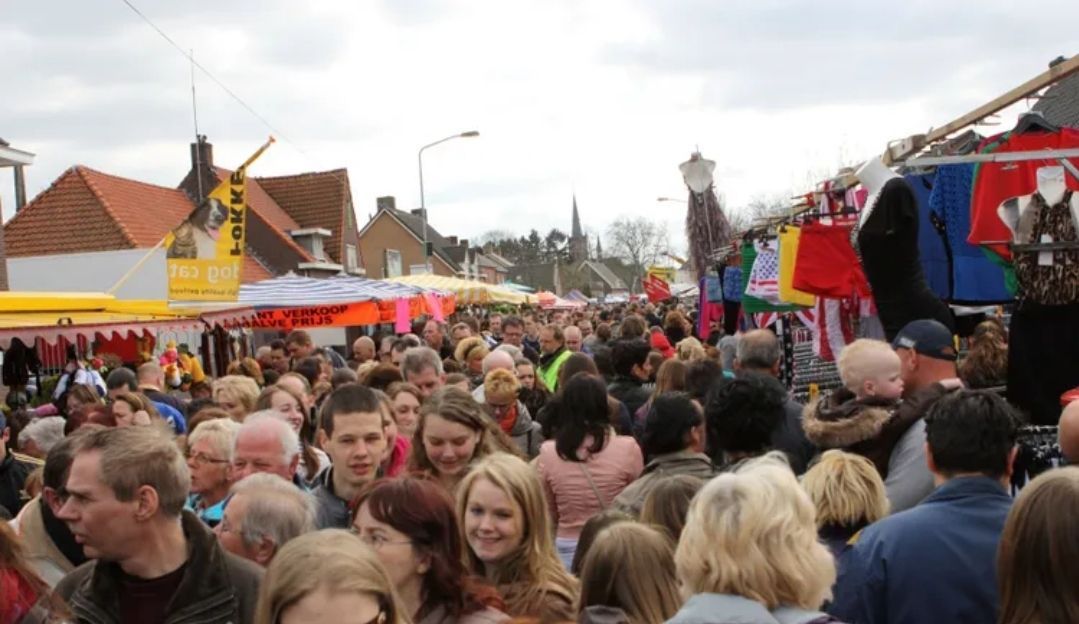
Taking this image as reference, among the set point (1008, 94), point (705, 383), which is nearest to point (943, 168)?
point (1008, 94)

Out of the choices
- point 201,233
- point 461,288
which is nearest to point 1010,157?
point 201,233

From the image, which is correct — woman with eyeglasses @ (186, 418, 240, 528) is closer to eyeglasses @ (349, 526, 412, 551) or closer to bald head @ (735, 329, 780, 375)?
eyeglasses @ (349, 526, 412, 551)

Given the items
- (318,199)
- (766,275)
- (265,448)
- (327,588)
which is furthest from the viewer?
(318,199)

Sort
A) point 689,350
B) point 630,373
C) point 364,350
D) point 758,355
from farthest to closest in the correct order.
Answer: point 364,350
point 689,350
point 630,373
point 758,355

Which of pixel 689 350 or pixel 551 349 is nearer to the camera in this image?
pixel 689 350

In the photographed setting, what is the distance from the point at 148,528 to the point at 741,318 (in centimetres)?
950

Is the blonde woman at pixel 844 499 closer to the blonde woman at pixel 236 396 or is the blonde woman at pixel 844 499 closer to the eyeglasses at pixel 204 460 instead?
the eyeglasses at pixel 204 460

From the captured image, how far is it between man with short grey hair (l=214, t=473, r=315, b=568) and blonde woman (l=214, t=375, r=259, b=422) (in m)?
4.22

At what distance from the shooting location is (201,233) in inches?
540

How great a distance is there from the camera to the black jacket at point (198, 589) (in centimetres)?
342

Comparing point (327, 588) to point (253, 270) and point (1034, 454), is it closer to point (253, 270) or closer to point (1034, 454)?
point (1034, 454)

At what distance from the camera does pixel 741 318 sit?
12.3m

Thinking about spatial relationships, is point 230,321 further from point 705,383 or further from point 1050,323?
point 1050,323

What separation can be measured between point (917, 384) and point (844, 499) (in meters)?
1.17
